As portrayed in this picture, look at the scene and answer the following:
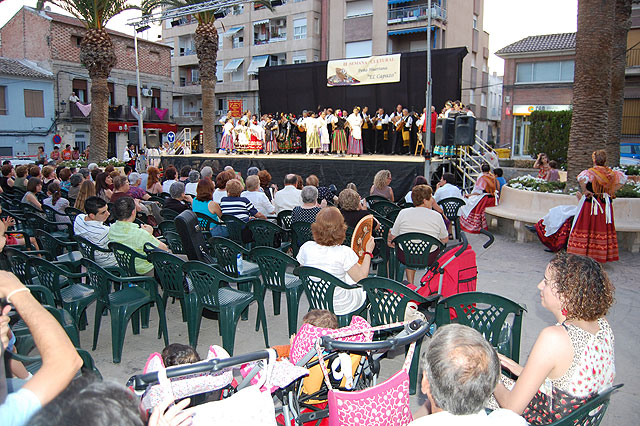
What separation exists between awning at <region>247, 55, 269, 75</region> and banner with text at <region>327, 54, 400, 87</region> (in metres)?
15.7

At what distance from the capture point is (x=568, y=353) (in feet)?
6.54

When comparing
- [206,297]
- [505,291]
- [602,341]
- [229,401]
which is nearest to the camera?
[229,401]

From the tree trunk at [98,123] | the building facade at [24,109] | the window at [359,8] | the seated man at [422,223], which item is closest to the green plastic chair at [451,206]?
the seated man at [422,223]

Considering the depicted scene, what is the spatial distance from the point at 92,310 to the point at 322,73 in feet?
52.5

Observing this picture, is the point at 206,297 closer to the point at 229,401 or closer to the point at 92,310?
the point at 92,310

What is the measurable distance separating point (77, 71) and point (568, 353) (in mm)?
32818

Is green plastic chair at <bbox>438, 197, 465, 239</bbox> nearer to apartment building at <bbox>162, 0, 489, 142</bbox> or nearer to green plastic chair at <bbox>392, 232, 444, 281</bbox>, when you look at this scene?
green plastic chair at <bbox>392, 232, 444, 281</bbox>

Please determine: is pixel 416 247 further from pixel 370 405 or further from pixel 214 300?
pixel 370 405

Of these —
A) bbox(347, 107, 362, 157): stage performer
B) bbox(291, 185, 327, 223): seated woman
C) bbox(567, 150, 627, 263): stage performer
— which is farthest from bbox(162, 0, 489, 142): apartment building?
bbox(291, 185, 327, 223): seated woman

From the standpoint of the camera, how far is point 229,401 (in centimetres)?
154

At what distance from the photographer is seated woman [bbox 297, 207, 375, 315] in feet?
11.9

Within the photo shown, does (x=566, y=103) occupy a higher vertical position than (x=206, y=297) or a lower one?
higher

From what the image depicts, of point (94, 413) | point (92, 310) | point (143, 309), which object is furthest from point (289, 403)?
point (92, 310)

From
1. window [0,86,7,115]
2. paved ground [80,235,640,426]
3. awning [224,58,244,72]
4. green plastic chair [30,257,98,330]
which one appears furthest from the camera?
awning [224,58,244,72]
